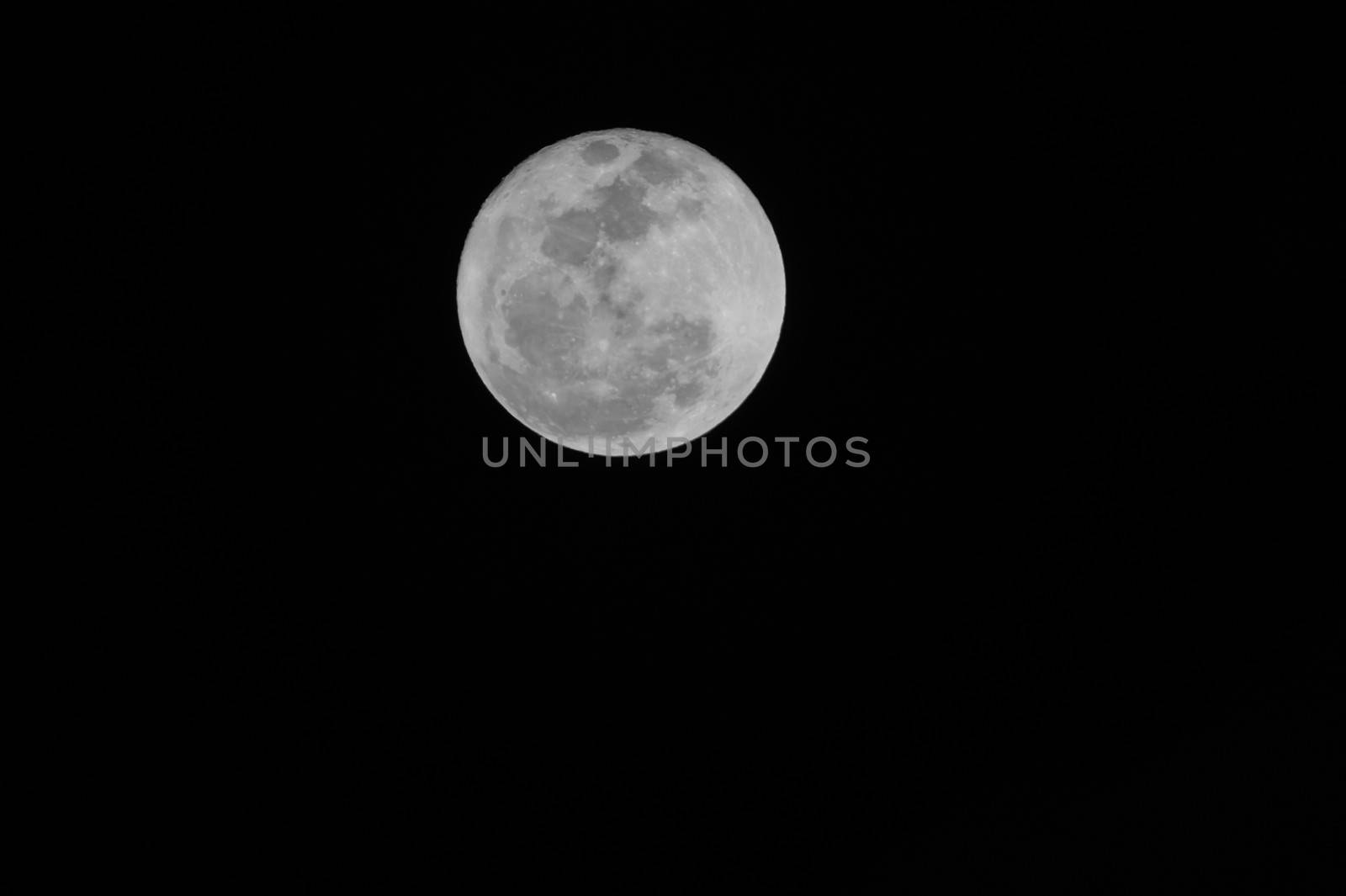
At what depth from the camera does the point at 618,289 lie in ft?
11.6

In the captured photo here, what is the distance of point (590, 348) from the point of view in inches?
141

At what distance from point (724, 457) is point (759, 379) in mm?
Answer: 568

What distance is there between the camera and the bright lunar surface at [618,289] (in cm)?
356

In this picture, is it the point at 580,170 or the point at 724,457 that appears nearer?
the point at 580,170

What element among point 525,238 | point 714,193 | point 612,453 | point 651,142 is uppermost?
point 651,142

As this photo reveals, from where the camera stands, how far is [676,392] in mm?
3760

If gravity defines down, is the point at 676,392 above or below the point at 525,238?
below

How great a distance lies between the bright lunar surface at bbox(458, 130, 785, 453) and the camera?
3.56m

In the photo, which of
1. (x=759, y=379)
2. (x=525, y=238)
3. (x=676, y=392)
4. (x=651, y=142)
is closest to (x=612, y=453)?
(x=676, y=392)

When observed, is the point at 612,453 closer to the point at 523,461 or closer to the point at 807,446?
the point at 523,461

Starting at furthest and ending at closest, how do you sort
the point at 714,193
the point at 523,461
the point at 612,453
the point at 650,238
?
the point at 523,461
the point at 612,453
the point at 714,193
the point at 650,238

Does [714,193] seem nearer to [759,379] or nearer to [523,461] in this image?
[759,379]

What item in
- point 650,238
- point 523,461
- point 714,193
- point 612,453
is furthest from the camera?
point 523,461

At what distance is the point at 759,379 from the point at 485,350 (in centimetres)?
133
